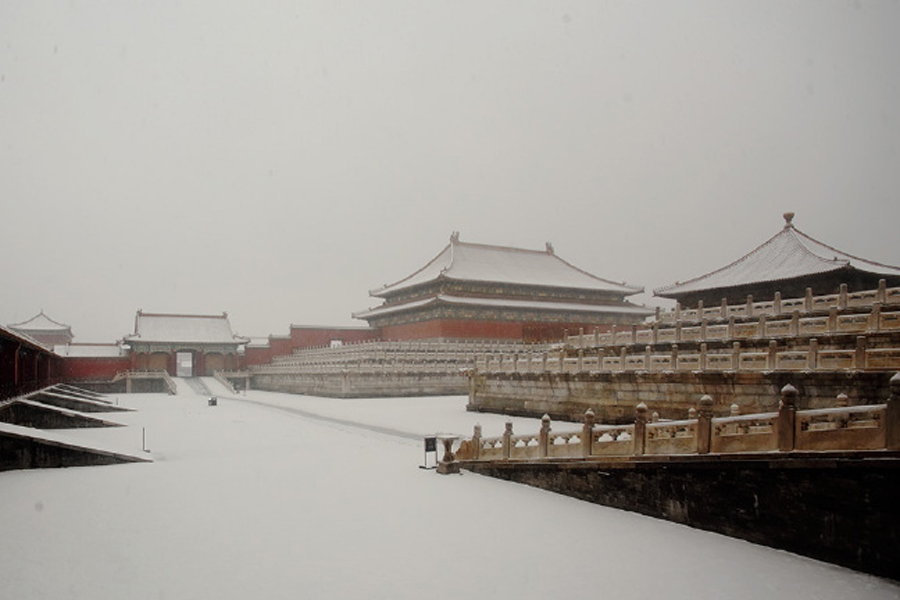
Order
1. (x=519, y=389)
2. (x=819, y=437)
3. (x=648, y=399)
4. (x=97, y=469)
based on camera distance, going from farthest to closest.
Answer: (x=519, y=389), (x=648, y=399), (x=97, y=469), (x=819, y=437)

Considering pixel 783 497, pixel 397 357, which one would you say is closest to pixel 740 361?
pixel 783 497

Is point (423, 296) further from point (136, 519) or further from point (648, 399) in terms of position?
point (136, 519)

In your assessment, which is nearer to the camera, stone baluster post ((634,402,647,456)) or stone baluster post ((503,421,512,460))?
stone baluster post ((634,402,647,456))

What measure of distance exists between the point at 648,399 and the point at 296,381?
2832cm

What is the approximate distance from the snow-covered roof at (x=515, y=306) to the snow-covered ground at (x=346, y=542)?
30.2m

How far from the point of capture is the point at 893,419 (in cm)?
821

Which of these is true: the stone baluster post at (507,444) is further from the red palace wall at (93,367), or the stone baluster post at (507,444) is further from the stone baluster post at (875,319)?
the red palace wall at (93,367)

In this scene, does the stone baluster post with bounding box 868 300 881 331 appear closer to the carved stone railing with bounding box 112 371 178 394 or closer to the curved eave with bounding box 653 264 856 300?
the curved eave with bounding box 653 264 856 300

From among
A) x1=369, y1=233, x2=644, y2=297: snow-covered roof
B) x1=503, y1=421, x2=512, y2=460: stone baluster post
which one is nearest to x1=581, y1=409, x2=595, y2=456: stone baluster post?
x1=503, y1=421, x2=512, y2=460: stone baluster post

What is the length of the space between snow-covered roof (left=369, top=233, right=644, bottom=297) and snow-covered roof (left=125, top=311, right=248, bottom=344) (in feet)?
43.3

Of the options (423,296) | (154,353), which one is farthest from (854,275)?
(154,353)

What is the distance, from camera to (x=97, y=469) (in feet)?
47.2

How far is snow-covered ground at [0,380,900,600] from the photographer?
794cm

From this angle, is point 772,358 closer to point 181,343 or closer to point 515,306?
point 515,306
